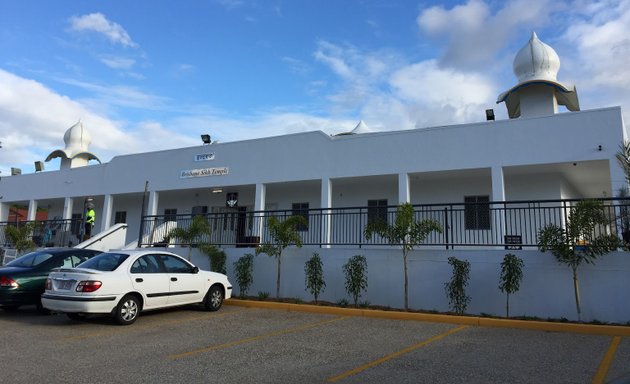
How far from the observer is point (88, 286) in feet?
29.0

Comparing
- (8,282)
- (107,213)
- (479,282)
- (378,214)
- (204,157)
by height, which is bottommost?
(8,282)

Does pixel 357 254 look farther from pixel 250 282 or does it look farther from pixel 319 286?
pixel 250 282

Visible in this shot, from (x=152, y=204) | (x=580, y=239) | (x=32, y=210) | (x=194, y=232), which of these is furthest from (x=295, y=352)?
(x=32, y=210)

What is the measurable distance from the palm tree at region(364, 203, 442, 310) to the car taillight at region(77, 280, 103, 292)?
667 cm

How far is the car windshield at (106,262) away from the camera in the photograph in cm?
958

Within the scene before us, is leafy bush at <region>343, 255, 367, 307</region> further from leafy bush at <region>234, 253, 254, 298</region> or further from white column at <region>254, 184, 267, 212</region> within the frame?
white column at <region>254, 184, 267, 212</region>

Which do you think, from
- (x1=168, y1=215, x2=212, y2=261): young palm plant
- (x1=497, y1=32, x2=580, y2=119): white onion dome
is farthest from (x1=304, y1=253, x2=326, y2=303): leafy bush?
(x1=497, y1=32, x2=580, y2=119): white onion dome

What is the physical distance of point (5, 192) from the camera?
30.1 m

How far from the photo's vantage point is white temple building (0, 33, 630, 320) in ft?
46.7

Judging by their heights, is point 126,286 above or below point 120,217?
below

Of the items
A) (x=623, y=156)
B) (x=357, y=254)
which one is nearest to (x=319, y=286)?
(x=357, y=254)

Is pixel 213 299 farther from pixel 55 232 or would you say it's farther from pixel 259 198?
pixel 55 232

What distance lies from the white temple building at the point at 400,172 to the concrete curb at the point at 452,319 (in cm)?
162

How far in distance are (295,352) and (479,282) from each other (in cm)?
624
